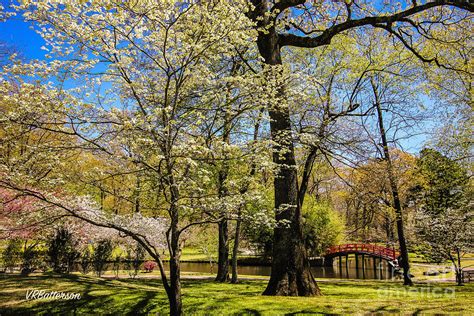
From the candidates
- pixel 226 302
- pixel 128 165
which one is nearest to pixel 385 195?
pixel 226 302

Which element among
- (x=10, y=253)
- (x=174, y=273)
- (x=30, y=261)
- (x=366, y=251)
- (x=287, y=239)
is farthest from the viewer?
(x=366, y=251)

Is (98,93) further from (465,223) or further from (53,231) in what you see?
(465,223)

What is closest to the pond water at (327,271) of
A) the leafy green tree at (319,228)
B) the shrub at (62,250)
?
the leafy green tree at (319,228)

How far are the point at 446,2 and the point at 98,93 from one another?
8.15 metres

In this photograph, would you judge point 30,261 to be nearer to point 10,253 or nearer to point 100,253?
point 10,253

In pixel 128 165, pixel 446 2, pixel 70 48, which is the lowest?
pixel 128 165

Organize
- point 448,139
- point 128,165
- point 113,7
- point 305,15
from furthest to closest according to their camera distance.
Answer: point 448,139 → point 305,15 → point 128,165 → point 113,7

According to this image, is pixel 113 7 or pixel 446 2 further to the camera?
pixel 446 2

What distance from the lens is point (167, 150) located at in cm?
526

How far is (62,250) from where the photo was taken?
14891 millimetres

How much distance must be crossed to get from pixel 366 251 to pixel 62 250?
23374 millimetres

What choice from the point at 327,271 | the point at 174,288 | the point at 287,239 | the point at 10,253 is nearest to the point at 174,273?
the point at 174,288

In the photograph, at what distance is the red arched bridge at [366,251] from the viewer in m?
26.7

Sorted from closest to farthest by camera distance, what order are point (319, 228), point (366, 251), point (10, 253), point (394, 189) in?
point (394, 189) → point (10, 253) → point (366, 251) → point (319, 228)
